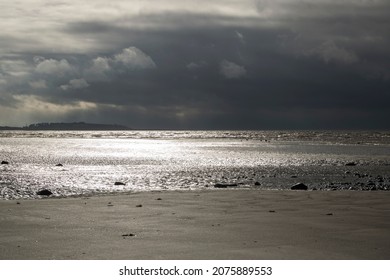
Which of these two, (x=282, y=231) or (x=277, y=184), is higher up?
(x=277, y=184)

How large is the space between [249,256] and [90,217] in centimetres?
546

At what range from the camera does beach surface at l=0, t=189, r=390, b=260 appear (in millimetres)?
9203

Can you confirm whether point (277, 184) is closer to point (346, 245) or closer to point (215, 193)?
point (215, 193)

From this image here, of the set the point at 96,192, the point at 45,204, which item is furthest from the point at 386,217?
the point at 96,192

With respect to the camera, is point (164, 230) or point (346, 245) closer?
point (346, 245)

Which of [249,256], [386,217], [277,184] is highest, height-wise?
[277,184]

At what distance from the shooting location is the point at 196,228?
11.5 m

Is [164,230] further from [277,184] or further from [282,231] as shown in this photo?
[277,184]

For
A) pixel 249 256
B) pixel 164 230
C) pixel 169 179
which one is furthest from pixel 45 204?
pixel 169 179

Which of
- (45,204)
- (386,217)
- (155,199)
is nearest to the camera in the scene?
(386,217)

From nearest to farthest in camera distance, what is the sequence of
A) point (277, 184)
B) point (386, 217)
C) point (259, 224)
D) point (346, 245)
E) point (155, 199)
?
1. point (346, 245)
2. point (259, 224)
3. point (386, 217)
4. point (155, 199)
5. point (277, 184)

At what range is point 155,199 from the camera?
17.1m

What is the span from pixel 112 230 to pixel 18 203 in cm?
586

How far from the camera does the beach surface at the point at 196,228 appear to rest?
9.20m
